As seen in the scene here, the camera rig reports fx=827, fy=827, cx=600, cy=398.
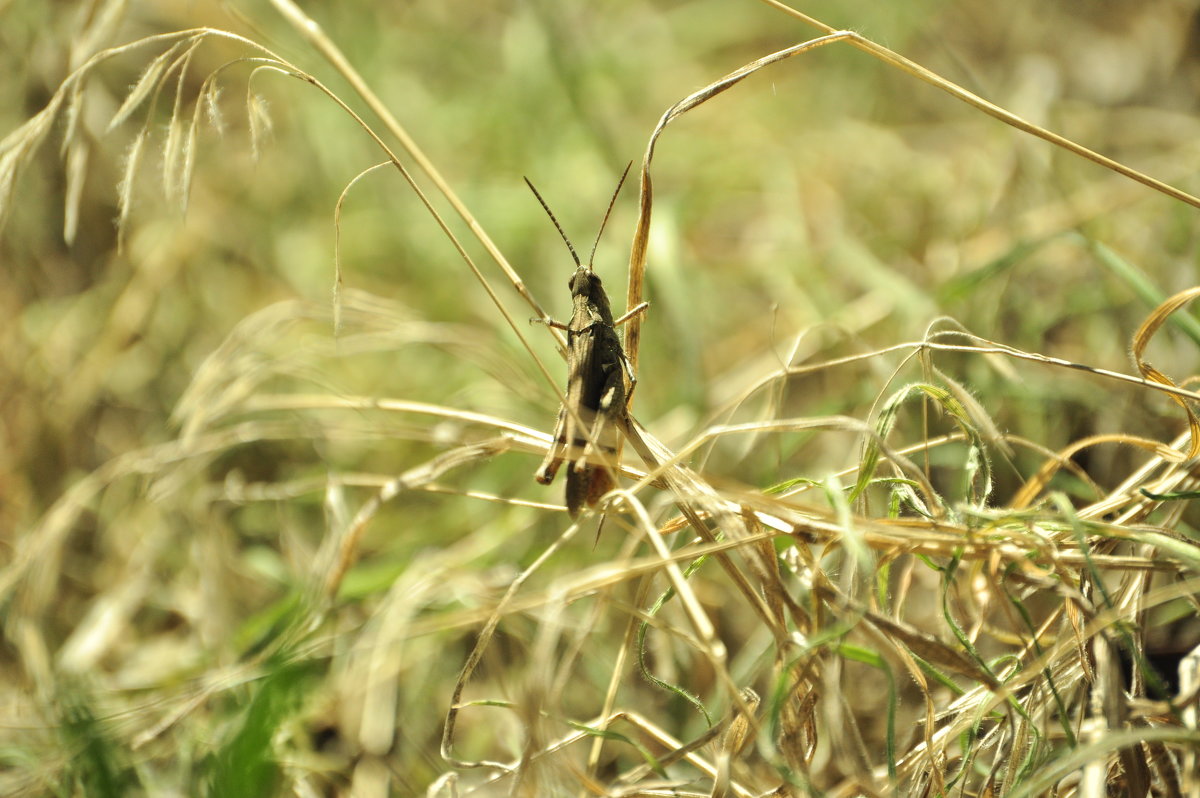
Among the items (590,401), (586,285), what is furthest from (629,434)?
(586,285)

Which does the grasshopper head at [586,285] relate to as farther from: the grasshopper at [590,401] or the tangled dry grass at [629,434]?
the tangled dry grass at [629,434]

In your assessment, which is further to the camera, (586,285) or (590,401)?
(586,285)

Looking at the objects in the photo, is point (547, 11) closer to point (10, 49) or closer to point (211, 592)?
point (10, 49)

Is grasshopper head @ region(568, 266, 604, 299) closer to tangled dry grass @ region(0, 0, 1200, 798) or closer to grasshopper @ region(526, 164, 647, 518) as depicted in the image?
grasshopper @ region(526, 164, 647, 518)

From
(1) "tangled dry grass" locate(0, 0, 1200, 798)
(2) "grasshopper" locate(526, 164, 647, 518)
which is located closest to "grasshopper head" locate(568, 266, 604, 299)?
(2) "grasshopper" locate(526, 164, 647, 518)

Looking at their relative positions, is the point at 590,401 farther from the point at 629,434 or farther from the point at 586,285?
the point at 586,285
